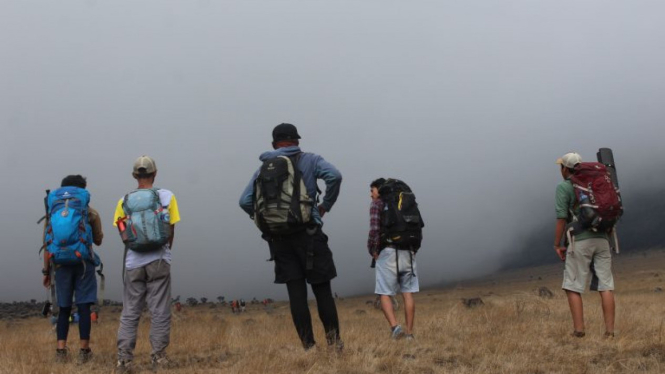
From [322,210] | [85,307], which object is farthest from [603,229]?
[85,307]

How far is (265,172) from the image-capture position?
17.9 ft

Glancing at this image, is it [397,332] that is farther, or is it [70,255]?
[397,332]

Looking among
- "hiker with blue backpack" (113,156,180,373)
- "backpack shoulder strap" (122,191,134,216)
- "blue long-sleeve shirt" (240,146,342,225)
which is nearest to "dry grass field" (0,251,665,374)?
"hiker with blue backpack" (113,156,180,373)

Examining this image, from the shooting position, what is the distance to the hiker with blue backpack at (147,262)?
5.71 meters

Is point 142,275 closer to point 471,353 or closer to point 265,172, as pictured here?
point 265,172

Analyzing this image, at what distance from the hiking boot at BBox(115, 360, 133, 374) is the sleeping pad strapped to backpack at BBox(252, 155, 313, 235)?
6.12 ft

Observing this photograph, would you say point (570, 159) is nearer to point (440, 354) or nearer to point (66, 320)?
point (440, 354)

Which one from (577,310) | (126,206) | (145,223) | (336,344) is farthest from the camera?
(577,310)

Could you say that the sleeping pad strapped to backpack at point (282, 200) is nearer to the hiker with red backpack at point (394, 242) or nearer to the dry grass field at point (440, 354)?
the dry grass field at point (440, 354)

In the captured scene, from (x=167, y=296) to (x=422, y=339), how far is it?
2.90 meters

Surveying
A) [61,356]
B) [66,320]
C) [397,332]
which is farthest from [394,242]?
[61,356]

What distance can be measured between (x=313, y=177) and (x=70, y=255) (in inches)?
117

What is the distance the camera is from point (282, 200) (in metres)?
5.34

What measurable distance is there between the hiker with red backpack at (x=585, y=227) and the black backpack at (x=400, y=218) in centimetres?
162
